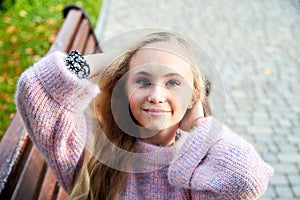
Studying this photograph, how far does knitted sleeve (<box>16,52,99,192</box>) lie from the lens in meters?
1.45

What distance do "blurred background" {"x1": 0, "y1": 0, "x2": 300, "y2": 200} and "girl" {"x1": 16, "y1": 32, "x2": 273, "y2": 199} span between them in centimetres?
114

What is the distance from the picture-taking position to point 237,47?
4.80m

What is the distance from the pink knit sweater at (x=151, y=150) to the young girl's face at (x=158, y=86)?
7.4 inches

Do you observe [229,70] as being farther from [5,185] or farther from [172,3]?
[5,185]

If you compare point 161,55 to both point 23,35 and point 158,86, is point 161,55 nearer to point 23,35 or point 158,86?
point 158,86

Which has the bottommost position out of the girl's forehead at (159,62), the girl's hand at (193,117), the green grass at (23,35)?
the green grass at (23,35)

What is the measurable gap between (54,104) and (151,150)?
421 millimetres

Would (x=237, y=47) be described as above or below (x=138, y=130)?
below

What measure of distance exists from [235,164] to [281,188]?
1.85 m

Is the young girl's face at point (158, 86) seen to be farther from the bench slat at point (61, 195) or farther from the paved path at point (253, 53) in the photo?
the paved path at point (253, 53)

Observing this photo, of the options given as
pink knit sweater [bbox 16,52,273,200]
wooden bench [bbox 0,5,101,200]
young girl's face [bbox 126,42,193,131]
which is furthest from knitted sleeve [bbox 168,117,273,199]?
wooden bench [bbox 0,5,101,200]

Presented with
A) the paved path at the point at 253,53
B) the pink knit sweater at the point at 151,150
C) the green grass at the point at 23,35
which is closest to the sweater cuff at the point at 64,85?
the pink knit sweater at the point at 151,150

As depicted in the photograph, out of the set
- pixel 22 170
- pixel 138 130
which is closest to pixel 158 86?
pixel 138 130

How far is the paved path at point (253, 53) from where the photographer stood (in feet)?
11.0
